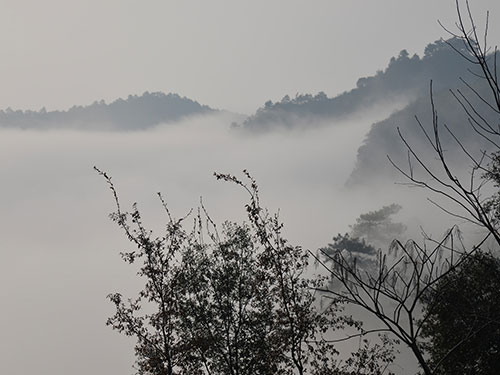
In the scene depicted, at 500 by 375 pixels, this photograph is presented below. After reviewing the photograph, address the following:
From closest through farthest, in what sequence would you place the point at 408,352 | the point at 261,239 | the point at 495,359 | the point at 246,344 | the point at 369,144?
the point at 261,239 → the point at 246,344 → the point at 495,359 → the point at 408,352 → the point at 369,144

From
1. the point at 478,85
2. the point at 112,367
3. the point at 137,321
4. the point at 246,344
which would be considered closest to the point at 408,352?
the point at 246,344

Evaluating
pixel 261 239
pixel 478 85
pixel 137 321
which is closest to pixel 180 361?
pixel 137 321

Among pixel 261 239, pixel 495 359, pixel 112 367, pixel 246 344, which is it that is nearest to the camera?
pixel 261 239

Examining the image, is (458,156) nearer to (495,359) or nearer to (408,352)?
(408,352)

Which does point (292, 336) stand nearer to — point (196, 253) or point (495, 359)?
point (196, 253)

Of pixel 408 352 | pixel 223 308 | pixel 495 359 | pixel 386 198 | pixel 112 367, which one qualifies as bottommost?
pixel 495 359

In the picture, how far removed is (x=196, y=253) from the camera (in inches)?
641

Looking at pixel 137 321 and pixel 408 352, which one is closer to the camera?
pixel 137 321

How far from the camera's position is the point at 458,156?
160875mm

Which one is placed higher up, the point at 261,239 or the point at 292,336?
the point at 261,239

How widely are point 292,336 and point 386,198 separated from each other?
521 ft

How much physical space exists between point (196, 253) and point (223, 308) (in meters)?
2.05

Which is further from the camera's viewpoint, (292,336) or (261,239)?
(261,239)

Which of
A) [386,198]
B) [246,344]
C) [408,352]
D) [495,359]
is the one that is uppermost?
[386,198]
